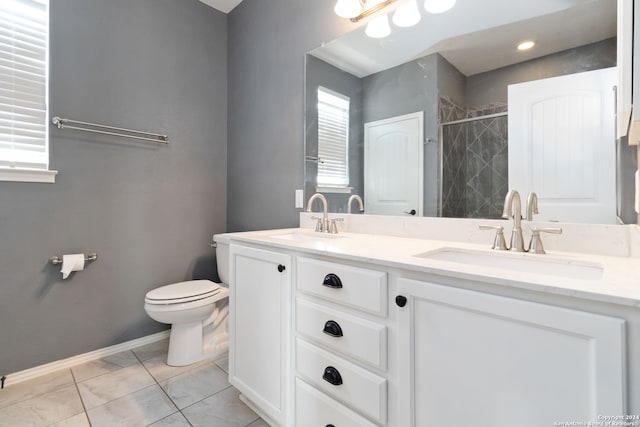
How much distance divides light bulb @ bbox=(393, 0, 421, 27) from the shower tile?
2500 millimetres

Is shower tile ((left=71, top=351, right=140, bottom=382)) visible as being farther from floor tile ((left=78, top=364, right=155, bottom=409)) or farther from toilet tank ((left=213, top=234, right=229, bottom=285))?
toilet tank ((left=213, top=234, right=229, bottom=285))

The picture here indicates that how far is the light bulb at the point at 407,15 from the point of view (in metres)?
1.46

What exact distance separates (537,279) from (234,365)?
1.36 metres

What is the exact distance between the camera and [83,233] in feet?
6.11

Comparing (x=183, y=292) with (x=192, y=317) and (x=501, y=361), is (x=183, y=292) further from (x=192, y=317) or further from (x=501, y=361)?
(x=501, y=361)

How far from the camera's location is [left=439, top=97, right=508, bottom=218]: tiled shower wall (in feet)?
3.86

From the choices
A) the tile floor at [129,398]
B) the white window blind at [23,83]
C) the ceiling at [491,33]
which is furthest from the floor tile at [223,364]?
the ceiling at [491,33]

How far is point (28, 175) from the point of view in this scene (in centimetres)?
166

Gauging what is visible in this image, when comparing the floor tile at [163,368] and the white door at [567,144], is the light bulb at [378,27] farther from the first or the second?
the floor tile at [163,368]

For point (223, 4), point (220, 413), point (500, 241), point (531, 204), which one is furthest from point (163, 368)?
point (223, 4)

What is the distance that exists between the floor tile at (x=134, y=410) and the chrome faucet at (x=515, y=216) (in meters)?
1.66

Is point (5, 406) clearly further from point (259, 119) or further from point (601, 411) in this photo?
point (601, 411)

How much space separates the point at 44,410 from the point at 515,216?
225 cm

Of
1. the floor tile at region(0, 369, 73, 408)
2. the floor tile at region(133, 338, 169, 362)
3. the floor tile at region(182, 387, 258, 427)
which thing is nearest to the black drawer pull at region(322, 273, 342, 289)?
the floor tile at region(182, 387, 258, 427)
